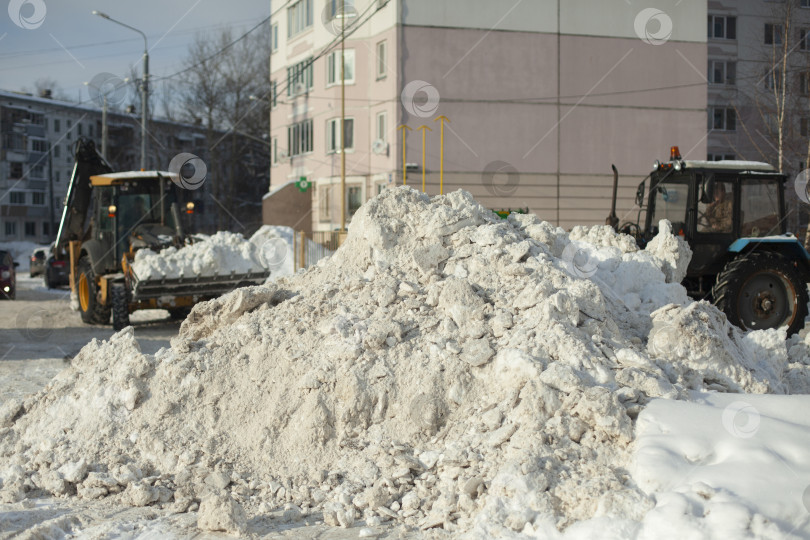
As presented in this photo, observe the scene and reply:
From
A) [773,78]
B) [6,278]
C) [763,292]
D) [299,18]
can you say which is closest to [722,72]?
[773,78]

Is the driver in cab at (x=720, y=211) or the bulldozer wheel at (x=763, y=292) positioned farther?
the driver in cab at (x=720, y=211)

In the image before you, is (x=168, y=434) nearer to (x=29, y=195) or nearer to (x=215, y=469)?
(x=215, y=469)

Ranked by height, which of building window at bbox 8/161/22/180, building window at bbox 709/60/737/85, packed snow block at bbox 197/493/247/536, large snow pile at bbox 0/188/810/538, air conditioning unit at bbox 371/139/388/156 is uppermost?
building window at bbox 709/60/737/85

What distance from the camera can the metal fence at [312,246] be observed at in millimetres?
21750

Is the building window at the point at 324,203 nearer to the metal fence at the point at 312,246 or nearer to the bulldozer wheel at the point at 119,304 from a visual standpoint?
the metal fence at the point at 312,246

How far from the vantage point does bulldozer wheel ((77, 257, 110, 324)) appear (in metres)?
14.2

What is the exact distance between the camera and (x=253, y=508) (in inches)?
195

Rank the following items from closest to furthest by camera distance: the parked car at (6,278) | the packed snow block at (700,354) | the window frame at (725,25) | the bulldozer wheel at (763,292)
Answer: the packed snow block at (700,354) → the bulldozer wheel at (763,292) → the parked car at (6,278) → the window frame at (725,25)

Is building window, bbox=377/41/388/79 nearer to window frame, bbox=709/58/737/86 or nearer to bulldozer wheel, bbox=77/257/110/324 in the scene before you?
bulldozer wheel, bbox=77/257/110/324

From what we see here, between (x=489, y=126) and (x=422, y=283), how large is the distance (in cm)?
2192

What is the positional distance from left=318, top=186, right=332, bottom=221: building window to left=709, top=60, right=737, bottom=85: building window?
71.1 ft

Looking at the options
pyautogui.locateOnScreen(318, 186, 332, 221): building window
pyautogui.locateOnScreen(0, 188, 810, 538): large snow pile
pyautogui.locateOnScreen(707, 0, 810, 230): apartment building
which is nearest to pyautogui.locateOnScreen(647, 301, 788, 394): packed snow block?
pyautogui.locateOnScreen(0, 188, 810, 538): large snow pile

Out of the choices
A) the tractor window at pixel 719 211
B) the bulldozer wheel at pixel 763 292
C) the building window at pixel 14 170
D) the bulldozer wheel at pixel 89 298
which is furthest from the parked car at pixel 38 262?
the building window at pixel 14 170

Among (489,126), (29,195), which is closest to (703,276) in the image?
(489,126)
